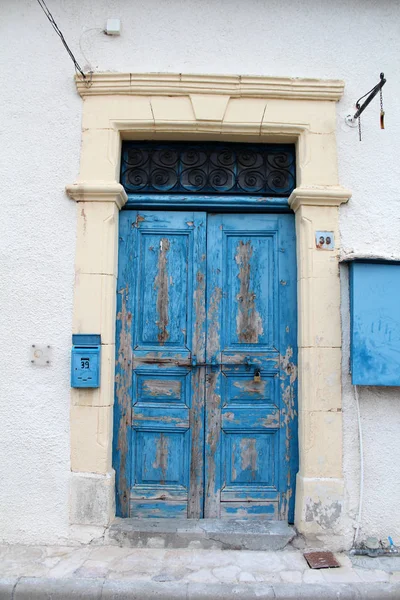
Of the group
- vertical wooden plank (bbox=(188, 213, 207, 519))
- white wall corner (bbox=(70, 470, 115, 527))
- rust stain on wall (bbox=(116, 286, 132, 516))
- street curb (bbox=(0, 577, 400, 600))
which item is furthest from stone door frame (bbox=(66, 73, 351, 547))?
vertical wooden plank (bbox=(188, 213, 207, 519))

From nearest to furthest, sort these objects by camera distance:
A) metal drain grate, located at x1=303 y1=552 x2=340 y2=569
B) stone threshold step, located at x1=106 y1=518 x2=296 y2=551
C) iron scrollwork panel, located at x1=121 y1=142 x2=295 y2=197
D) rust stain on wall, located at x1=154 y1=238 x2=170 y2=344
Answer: metal drain grate, located at x1=303 y1=552 x2=340 y2=569, stone threshold step, located at x1=106 y1=518 x2=296 y2=551, rust stain on wall, located at x1=154 y1=238 x2=170 y2=344, iron scrollwork panel, located at x1=121 y1=142 x2=295 y2=197

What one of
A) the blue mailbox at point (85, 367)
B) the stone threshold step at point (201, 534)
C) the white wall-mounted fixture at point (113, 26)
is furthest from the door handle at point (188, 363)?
the white wall-mounted fixture at point (113, 26)

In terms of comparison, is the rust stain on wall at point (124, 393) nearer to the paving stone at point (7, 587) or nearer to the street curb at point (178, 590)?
the street curb at point (178, 590)

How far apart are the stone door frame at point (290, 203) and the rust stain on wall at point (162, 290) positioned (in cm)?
35

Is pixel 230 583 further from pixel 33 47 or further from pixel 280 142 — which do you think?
pixel 33 47

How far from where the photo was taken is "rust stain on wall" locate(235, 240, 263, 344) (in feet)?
11.6

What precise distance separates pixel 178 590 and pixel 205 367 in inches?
57.4

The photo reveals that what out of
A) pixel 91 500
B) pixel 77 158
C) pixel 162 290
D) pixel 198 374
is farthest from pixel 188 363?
pixel 77 158

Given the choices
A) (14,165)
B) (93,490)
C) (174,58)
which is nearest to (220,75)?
(174,58)

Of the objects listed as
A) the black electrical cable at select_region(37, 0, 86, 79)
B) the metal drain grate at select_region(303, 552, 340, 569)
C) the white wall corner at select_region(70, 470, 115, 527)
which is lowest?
the metal drain grate at select_region(303, 552, 340, 569)

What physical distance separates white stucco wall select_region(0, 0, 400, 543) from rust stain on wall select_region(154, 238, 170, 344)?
66 centimetres

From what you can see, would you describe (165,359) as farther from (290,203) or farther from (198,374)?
(290,203)

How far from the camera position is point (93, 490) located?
3.22m

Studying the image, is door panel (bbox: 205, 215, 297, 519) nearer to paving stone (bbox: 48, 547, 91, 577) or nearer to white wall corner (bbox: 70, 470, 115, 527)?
white wall corner (bbox: 70, 470, 115, 527)
